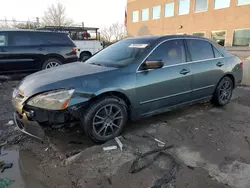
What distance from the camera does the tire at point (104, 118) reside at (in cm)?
279

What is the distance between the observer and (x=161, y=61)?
3.21 m

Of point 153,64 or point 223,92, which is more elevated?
point 153,64

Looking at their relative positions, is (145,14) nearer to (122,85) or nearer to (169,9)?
(169,9)

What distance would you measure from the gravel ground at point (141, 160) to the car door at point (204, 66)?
634 millimetres

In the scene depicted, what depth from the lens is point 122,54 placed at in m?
3.55

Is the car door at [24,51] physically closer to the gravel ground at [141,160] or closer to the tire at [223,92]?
the gravel ground at [141,160]

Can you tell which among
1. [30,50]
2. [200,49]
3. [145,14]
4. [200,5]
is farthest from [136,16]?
[200,49]

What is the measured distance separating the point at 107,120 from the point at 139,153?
66 cm

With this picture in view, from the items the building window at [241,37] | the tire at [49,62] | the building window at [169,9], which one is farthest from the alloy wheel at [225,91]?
the building window at [169,9]

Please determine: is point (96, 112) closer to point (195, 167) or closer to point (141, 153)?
point (141, 153)

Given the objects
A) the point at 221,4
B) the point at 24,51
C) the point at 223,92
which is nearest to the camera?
the point at 223,92

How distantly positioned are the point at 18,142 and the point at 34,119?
0.80 metres

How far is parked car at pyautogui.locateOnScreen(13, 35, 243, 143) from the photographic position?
8.66 ft

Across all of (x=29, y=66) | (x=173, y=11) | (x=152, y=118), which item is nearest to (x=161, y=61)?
→ (x=152, y=118)
